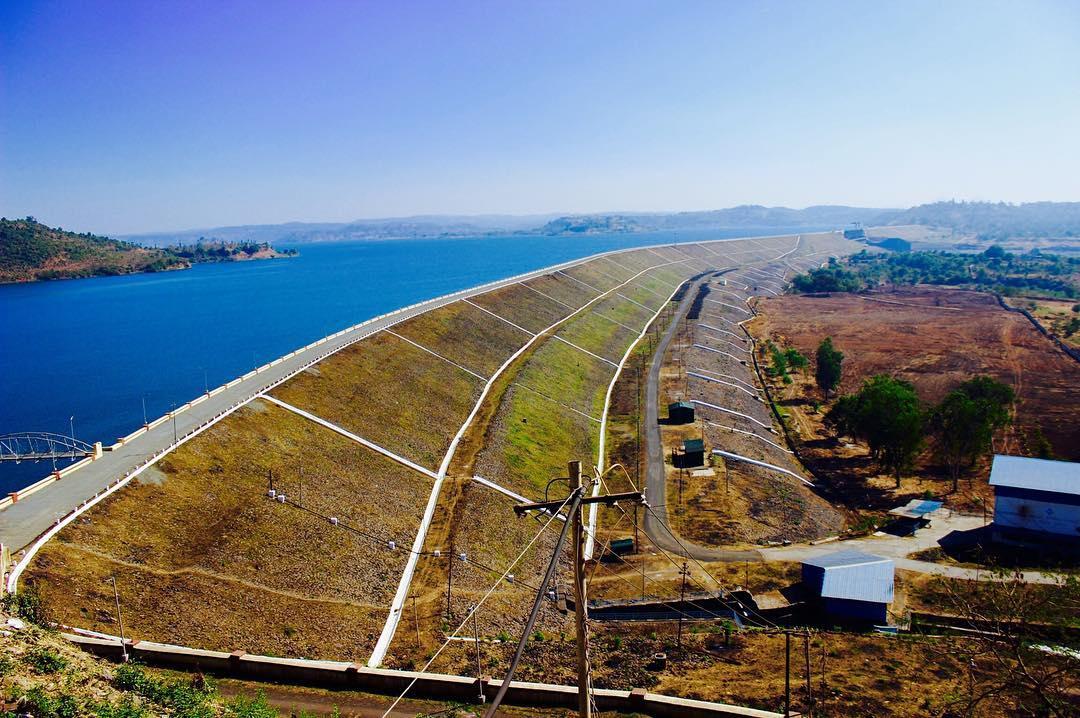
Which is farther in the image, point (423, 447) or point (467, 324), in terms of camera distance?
point (467, 324)

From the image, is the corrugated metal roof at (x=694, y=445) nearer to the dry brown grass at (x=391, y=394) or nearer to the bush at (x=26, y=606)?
the dry brown grass at (x=391, y=394)

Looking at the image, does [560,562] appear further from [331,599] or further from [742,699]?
[742,699]

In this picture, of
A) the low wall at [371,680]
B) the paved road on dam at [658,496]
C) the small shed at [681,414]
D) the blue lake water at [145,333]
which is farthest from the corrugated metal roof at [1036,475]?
the blue lake water at [145,333]

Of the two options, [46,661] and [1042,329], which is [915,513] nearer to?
[46,661]

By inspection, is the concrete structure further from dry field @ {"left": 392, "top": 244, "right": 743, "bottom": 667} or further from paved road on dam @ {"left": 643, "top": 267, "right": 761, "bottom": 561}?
dry field @ {"left": 392, "top": 244, "right": 743, "bottom": 667}

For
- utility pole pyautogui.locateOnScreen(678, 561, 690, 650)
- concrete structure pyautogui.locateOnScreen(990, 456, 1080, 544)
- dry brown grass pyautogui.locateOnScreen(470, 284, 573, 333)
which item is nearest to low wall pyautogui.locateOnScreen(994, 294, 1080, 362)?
concrete structure pyautogui.locateOnScreen(990, 456, 1080, 544)

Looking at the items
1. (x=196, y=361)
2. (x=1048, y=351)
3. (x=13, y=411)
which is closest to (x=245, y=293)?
(x=196, y=361)
